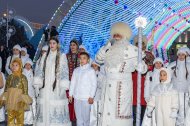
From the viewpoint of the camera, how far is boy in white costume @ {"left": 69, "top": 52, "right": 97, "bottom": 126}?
9.38m

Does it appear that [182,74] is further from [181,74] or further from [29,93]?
[29,93]

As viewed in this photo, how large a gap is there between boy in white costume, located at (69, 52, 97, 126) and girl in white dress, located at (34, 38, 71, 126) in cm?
22

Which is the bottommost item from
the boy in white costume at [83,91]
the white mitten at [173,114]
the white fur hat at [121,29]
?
the white mitten at [173,114]

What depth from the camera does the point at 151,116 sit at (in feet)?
31.4

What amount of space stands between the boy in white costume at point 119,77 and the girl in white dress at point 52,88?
77cm

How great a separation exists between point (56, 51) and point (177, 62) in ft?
9.92

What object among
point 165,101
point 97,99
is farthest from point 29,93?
point 165,101

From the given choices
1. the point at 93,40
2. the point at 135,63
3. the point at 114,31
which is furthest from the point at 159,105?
the point at 93,40

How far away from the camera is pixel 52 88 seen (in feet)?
30.3

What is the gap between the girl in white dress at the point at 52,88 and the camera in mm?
9172

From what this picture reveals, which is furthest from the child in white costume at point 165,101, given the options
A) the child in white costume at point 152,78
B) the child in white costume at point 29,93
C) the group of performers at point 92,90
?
the child in white costume at point 29,93

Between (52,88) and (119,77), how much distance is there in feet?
3.94

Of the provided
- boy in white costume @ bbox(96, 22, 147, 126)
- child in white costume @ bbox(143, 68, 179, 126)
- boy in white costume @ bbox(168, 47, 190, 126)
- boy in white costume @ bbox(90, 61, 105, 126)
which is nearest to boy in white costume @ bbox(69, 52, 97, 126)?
boy in white costume @ bbox(96, 22, 147, 126)

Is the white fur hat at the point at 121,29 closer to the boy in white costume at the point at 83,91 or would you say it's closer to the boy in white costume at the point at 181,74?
the boy in white costume at the point at 83,91
